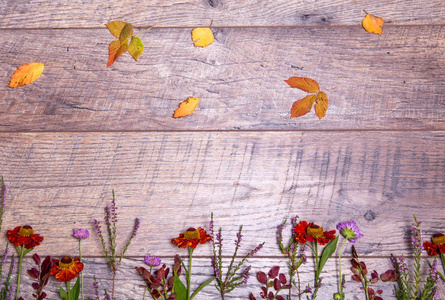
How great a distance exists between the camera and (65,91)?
108 centimetres

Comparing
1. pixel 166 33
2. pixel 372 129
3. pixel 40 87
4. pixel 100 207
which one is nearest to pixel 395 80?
pixel 372 129

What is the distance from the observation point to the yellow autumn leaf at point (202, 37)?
1096 mm

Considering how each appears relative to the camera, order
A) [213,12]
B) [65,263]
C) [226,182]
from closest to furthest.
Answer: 1. [65,263]
2. [226,182]
3. [213,12]

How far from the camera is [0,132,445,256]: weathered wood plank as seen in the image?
99 centimetres

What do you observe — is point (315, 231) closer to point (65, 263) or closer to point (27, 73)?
point (65, 263)

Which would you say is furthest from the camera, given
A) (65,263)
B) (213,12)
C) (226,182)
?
(213,12)

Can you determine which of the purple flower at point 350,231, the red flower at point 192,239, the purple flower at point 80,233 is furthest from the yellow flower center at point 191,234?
the purple flower at point 350,231

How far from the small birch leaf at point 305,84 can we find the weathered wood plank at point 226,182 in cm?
12

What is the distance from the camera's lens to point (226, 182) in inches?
39.9

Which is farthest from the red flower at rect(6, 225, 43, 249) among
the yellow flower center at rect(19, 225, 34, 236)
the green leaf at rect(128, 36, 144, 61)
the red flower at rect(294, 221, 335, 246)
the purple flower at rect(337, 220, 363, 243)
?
the purple flower at rect(337, 220, 363, 243)

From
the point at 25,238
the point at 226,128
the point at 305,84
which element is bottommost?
the point at 25,238

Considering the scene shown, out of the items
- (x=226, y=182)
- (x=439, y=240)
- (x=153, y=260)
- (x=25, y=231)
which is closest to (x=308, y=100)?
(x=226, y=182)

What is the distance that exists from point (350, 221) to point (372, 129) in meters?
0.25

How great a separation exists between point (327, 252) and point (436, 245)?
256 mm
